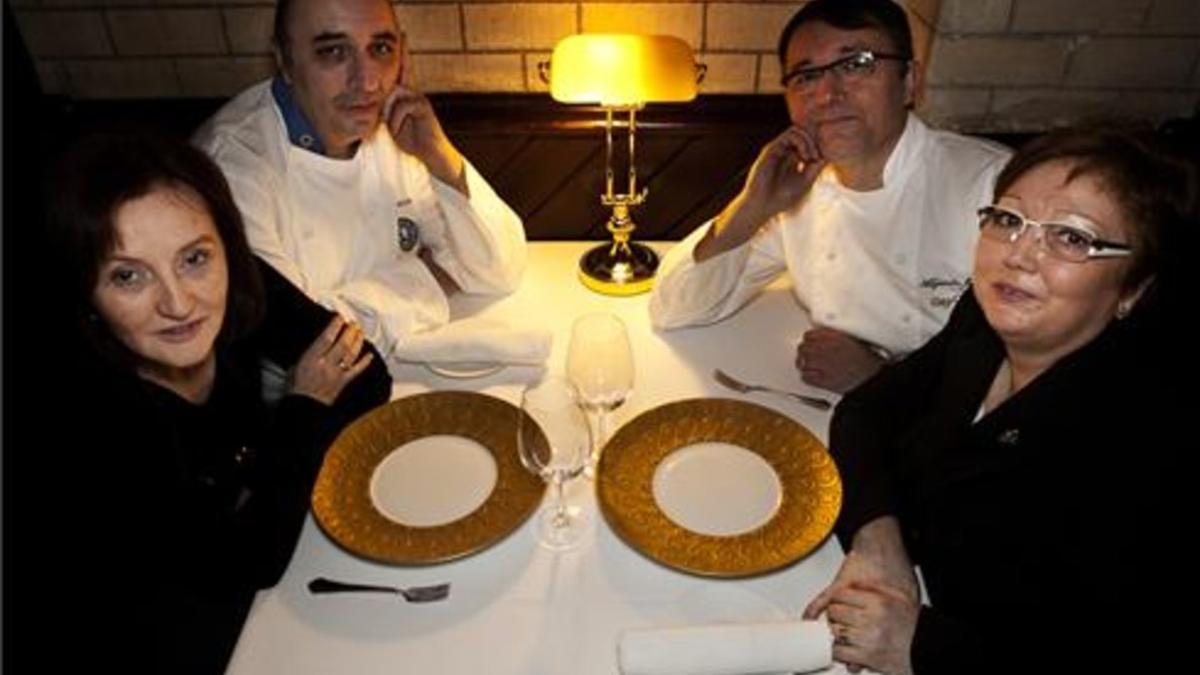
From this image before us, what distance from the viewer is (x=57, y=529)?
122cm

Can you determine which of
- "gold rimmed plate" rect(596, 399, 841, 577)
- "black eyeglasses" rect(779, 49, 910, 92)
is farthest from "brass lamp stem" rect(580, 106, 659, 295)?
"gold rimmed plate" rect(596, 399, 841, 577)

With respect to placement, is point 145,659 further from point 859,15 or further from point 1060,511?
point 859,15

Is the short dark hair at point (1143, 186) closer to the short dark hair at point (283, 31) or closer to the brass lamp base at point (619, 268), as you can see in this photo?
the brass lamp base at point (619, 268)

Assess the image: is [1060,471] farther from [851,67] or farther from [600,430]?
[851,67]

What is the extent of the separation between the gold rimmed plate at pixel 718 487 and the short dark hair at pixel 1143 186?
54cm

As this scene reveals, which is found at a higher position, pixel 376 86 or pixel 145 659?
pixel 376 86

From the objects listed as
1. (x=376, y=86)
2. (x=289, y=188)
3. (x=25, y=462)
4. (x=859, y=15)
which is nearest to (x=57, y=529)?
(x=25, y=462)

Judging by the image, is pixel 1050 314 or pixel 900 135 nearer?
pixel 1050 314

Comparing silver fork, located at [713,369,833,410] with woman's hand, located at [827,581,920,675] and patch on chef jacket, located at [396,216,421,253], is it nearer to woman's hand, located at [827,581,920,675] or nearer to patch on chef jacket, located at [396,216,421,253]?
woman's hand, located at [827,581,920,675]

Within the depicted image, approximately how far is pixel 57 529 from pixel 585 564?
29.0 inches

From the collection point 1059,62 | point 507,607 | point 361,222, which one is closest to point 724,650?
point 507,607

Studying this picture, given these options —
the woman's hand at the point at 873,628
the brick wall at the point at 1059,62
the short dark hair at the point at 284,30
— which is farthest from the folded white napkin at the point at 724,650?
the brick wall at the point at 1059,62

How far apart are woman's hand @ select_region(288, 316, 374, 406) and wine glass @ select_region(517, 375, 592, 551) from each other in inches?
16.1

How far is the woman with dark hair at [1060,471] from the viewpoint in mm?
1134
